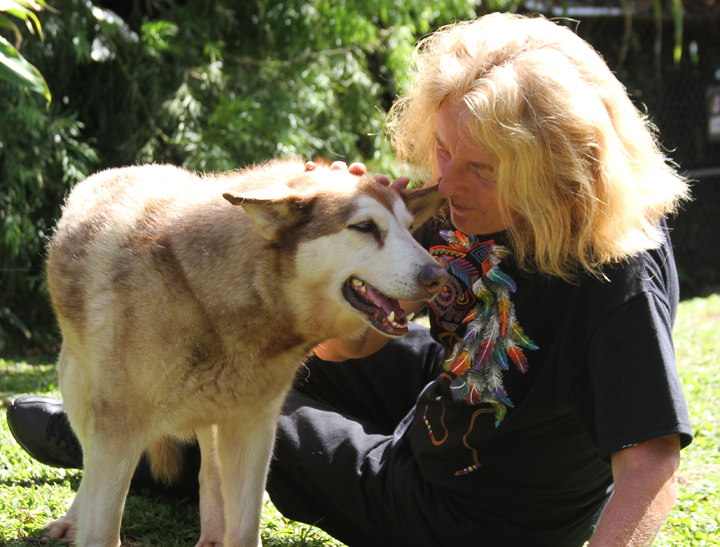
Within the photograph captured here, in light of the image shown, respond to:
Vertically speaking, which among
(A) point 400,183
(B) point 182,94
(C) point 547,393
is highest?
(A) point 400,183

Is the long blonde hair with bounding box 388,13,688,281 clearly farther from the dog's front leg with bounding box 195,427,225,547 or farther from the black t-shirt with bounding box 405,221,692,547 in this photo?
the dog's front leg with bounding box 195,427,225,547

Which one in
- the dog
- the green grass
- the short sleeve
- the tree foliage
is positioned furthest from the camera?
the tree foliage

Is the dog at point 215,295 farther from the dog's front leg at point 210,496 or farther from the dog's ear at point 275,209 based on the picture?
the dog's front leg at point 210,496

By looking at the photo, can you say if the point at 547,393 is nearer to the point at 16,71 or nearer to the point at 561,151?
the point at 561,151

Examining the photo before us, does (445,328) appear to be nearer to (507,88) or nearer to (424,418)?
(424,418)

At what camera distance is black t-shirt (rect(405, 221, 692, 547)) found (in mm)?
1728

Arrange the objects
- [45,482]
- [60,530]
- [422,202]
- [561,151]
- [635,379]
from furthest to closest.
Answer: [45,482] → [60,530] → [422,202] → [561,151] → [635,379]

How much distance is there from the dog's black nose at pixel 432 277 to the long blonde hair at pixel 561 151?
26 centimetres

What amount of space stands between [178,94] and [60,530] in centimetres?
353

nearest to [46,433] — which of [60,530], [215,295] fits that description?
[60,530]

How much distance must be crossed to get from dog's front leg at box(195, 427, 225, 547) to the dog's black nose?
101 cm

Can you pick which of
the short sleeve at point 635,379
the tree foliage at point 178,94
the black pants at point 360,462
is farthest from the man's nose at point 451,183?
the tree foliage at point 178,94

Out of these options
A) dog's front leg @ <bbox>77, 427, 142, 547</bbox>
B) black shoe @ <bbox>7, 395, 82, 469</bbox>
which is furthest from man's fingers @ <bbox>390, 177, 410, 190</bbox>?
black shoe @ <bbox>7, 395, 82, 469</bbox>

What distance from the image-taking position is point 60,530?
2.44 metres
